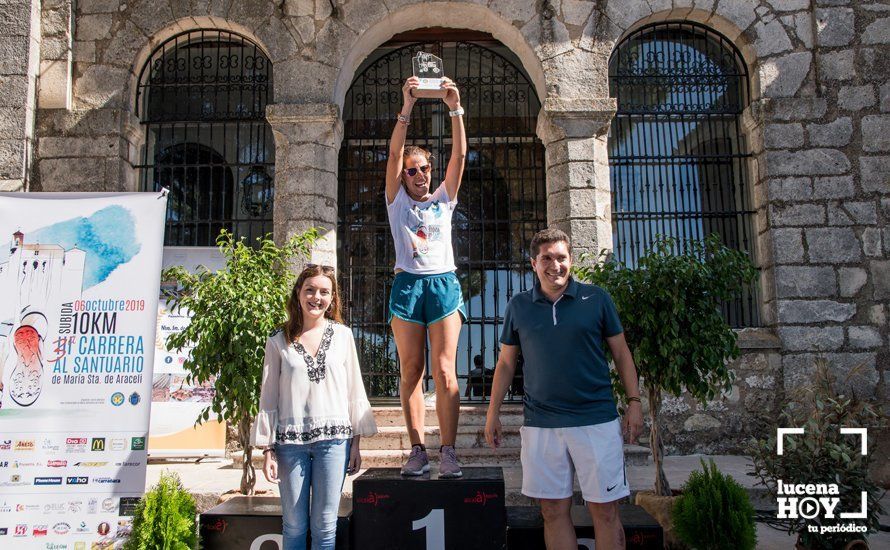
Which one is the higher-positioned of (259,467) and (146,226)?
(146,226)

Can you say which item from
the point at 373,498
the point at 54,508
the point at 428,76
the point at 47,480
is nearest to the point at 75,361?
the point at 47,480

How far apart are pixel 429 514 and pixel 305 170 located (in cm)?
395

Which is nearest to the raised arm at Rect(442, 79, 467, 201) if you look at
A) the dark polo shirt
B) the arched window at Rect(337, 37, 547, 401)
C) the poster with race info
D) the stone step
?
the dark polo shirt

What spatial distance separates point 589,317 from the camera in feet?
10.2

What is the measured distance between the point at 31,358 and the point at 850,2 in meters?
7.64

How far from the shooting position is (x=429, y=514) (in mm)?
3236

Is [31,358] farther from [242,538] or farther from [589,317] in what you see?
[589,317]

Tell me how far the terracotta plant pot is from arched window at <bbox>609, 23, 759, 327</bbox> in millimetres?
3136

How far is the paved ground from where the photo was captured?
4223 millimetres

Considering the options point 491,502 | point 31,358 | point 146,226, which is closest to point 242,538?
point 491,502

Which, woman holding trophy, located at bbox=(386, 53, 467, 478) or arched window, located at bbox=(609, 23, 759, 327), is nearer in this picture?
woman holding trophy, located at bbox=(386, 53, 467, 478)

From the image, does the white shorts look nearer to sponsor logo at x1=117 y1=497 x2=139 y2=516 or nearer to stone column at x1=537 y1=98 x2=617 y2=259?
sponsor logo at x1=117 y1=497 x2=139 y2=516

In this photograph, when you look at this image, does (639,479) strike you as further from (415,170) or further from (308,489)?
(415,170)

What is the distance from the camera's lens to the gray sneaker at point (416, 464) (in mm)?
3369
